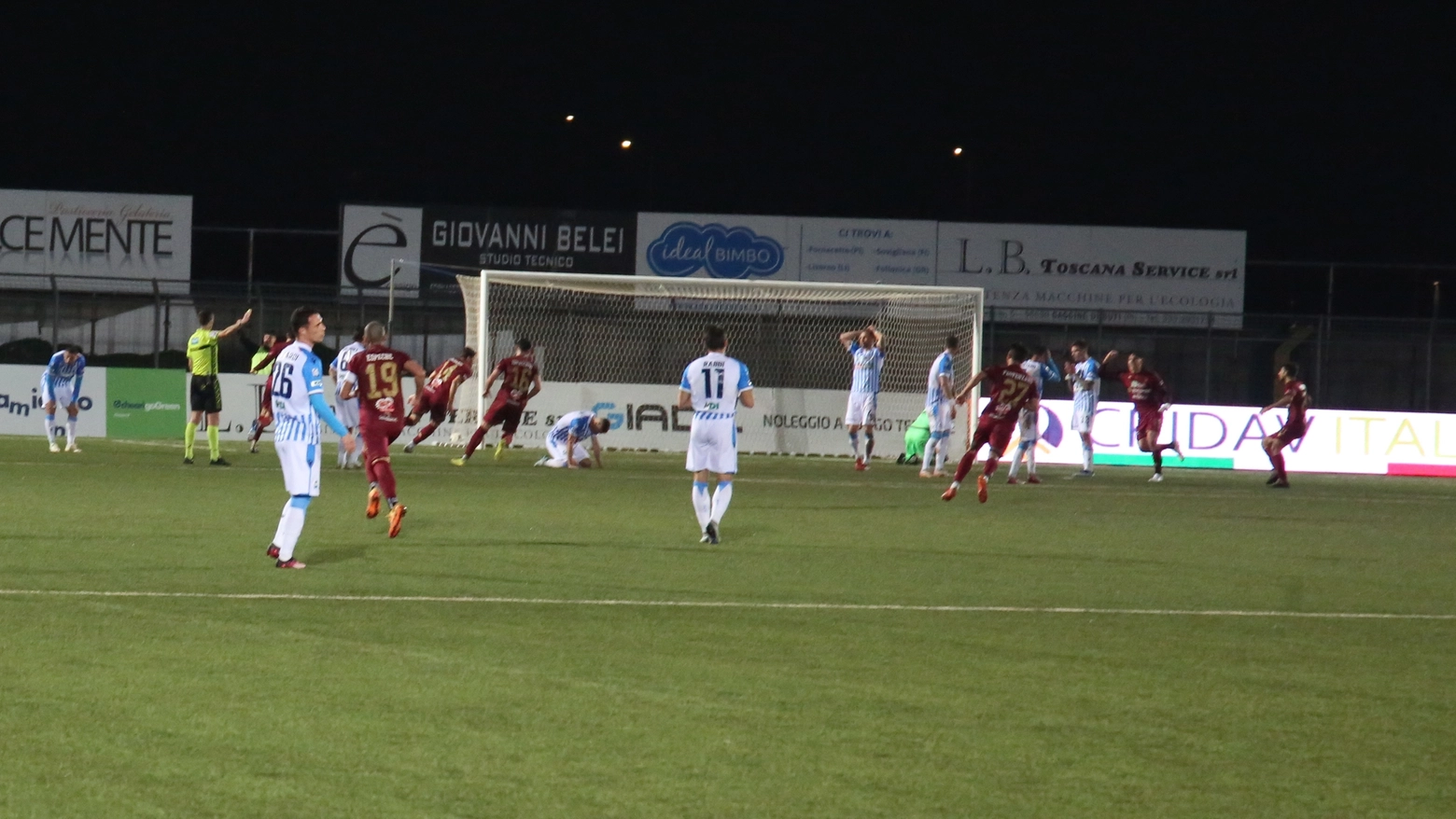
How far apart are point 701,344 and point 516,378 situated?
10899 millimetres

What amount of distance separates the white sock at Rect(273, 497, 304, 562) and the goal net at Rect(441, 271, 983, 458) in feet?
39.9

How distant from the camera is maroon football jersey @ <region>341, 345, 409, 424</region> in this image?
13516 millimetres

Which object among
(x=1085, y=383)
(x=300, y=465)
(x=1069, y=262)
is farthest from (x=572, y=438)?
(x=1069, y=262)

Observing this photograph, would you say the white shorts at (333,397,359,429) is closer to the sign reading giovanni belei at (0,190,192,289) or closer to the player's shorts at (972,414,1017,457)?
the player's shorts at (972,414,1017,457)

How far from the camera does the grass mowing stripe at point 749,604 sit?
9109 mm

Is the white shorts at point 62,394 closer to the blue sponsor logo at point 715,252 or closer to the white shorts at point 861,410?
the white shorts at point 861,410

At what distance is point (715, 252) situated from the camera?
37562 millimetres

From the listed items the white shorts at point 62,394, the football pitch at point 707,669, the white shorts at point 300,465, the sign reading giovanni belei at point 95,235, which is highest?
the sign reading giovanni belei at point 95,235

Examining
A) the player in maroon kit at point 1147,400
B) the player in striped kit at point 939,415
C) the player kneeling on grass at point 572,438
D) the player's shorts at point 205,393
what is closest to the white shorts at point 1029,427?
the player in striped kit at point 939,415

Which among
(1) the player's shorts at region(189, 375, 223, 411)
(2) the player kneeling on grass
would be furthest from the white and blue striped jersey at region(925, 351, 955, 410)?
(1) the player's shorts at region(189, 375, 223, 411)

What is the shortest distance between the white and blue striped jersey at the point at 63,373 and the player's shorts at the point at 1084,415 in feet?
48.4

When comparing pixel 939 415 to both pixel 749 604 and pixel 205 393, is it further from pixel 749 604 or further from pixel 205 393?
pixel 749 604

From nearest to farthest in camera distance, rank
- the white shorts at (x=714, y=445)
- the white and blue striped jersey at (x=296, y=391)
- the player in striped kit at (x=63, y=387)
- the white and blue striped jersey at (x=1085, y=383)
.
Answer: the white and blue striped jersey at (x=296, y=391) → the white shorts at (x=714, y=445) → the white and blue striped jersey at (x=1085, y=383) → the player in striped kit at (x=63, y=387)

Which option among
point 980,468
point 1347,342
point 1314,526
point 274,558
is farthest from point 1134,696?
point 1347,342
